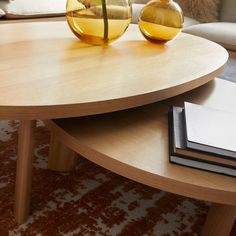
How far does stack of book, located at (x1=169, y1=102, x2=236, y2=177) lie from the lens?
762mm

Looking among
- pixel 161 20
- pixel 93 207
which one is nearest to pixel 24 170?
pixel 93 207

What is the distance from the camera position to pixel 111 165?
0.77 metres

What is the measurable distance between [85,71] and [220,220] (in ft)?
1.82

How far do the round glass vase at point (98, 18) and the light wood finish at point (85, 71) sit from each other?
0.16ft

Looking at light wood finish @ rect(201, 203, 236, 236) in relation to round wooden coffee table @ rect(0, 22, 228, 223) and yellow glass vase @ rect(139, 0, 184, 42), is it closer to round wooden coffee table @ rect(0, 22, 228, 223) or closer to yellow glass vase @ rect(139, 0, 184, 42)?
round wooden coffee table @ rect(0, 22, 228, 223)

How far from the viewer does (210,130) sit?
84 centimetres

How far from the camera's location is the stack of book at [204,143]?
2.50 feet

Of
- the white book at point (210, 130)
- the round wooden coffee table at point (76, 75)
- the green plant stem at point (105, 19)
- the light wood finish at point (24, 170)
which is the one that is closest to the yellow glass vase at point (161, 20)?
the round wooden coffee table at point (76, 75)

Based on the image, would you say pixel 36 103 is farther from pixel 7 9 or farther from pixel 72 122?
pixel 7 9

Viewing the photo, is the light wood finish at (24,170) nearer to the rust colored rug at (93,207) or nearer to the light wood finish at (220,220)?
the rust colored rug at (93,207)

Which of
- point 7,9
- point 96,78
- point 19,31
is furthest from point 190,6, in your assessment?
point 96,78

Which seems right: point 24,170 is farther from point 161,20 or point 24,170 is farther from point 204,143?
point 161,20

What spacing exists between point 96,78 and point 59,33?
554mm

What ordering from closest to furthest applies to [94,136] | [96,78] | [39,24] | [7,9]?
1. [94,136]
2. [96,78]
3. [39,24]
4. [7,9]
